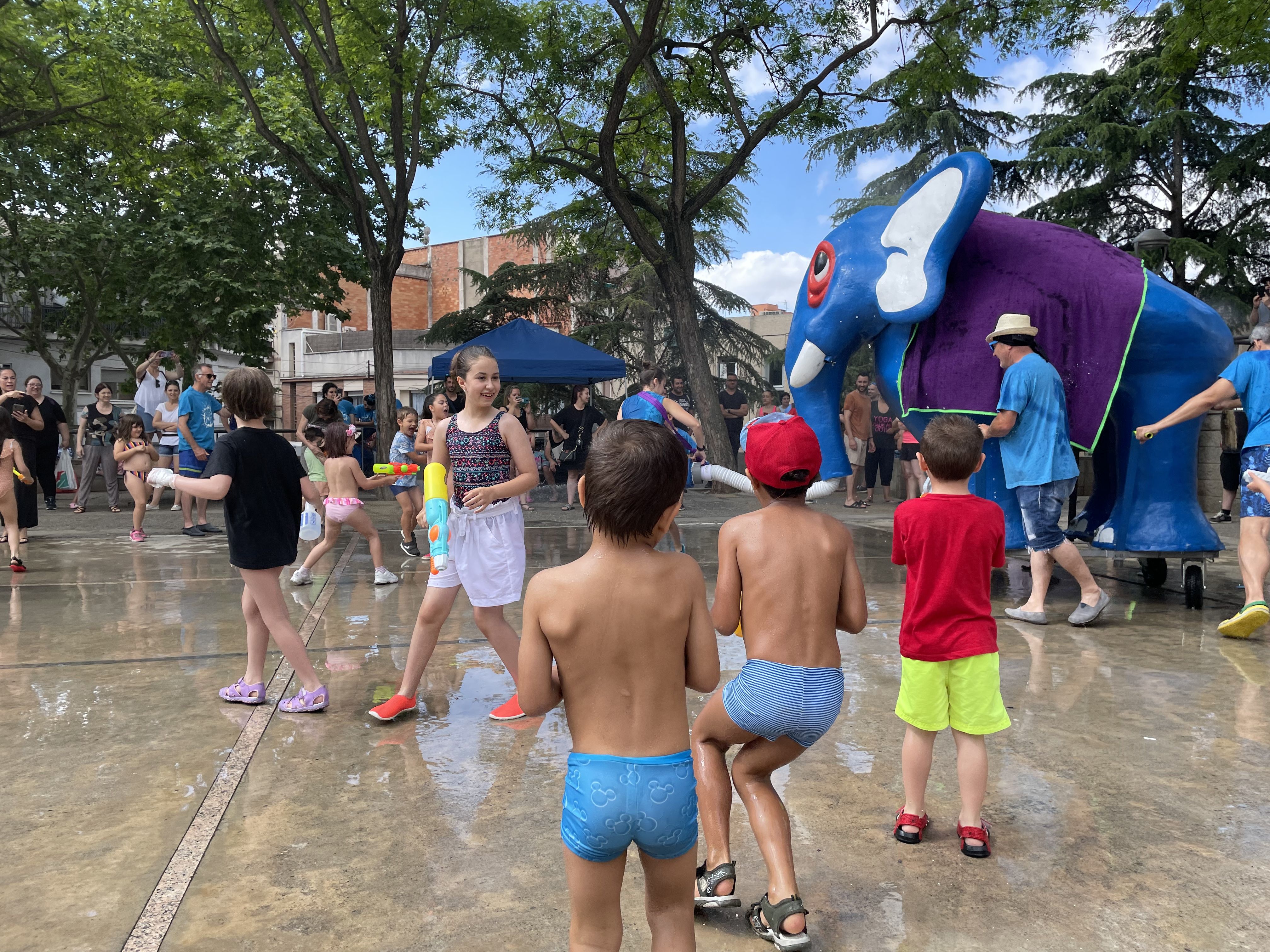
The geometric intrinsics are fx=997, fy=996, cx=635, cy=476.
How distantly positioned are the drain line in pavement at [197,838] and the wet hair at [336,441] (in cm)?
271

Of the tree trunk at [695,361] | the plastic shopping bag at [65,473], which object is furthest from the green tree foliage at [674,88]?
the plastic shopping bag at [65,473]

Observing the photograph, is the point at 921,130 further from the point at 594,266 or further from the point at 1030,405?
the point at 1030,405

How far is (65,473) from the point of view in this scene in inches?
626

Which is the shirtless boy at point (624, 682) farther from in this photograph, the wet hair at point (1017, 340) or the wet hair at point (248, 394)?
the wet hair at point (1017, 340)

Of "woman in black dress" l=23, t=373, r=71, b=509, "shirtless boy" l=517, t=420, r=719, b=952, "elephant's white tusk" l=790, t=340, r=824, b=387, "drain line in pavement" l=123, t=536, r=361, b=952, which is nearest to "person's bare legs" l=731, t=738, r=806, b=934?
"shirtless boy" l=517, t=420, r=719, b=952

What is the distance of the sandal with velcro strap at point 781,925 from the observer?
90.4 inches

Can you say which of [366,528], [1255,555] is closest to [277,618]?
[366,528]

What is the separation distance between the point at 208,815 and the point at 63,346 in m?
30.1

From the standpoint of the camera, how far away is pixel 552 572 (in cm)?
196

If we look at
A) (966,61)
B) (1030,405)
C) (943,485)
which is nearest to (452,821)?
(943,485)

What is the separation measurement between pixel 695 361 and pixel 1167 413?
8954 mm

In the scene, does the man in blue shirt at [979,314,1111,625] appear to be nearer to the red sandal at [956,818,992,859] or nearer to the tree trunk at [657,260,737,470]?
the red sandal at [956,818,992,859]

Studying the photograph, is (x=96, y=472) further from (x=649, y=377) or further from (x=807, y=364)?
(x=807, y=364)

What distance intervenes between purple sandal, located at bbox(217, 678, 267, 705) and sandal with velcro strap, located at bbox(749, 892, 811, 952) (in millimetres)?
2686
